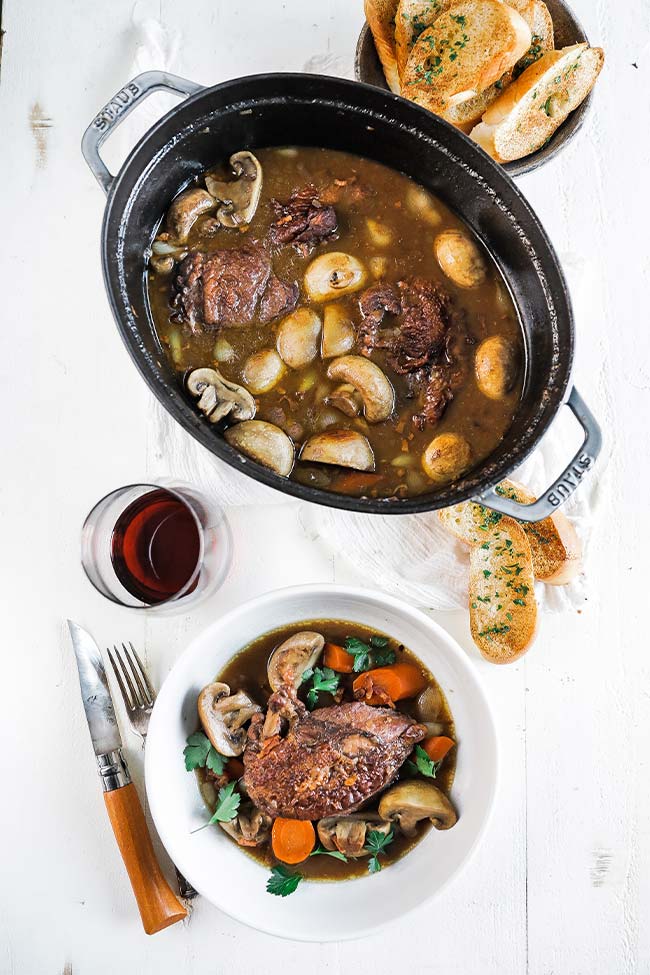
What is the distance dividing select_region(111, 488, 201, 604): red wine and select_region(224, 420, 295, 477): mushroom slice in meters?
0.33

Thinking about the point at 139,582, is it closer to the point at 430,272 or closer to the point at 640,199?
the point at 430,272

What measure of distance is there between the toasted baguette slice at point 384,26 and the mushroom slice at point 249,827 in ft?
5.83

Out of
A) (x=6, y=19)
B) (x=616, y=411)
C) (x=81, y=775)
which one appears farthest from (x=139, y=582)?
(x=6, y=19)

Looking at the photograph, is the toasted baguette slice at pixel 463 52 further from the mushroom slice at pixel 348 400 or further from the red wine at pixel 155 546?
the red wine at pixel 155 546

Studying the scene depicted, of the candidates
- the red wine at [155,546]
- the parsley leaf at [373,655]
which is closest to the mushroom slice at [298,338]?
the red wine at [155,546]

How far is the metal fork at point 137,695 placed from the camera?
2090 millimetres

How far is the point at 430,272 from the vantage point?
1.91 meters

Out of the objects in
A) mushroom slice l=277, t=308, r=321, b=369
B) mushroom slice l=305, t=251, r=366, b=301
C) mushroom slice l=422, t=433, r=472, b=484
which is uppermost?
mushroom slice l=305, t=251, r=366, b=301

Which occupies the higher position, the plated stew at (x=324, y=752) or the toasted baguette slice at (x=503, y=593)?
the toasted baguette slice at (x=503, y=593)

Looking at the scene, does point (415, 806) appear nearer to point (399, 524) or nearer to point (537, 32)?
point (399, 524)

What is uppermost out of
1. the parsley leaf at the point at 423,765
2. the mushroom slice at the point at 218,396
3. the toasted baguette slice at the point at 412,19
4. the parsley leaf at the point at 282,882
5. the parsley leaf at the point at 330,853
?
the toasted baguette slice at the point at 412,19

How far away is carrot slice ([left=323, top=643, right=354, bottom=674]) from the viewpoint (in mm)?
2061

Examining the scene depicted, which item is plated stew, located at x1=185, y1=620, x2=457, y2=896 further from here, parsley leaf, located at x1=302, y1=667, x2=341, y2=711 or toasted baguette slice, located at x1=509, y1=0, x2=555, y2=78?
toasted baguette slice, located at x1=509, y1=0, x2=555, y2=78

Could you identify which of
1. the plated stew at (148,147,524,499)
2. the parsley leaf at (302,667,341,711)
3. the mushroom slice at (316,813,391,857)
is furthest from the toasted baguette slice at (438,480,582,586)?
the mushroom slice at (316,813,391,857)
